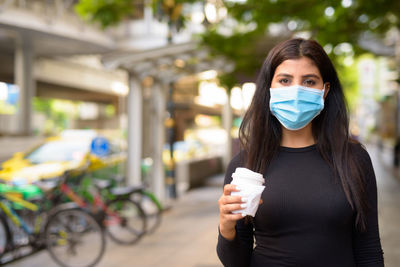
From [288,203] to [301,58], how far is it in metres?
0.58

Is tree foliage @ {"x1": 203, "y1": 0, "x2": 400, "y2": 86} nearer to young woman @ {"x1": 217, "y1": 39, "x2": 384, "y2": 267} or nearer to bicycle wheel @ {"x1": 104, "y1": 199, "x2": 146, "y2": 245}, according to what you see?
bicycle wheel @ {"x1": 104, "y1": 199, "x2": 146, "y2": 245}

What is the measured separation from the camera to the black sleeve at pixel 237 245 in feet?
6.27

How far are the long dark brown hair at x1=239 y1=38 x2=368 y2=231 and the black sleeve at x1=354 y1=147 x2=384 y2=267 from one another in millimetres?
32

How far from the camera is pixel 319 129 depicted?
210 cm

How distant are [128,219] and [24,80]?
87.7ft

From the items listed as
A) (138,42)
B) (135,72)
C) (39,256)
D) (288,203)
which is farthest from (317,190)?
(138,42)

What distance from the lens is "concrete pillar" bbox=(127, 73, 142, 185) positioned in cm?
955

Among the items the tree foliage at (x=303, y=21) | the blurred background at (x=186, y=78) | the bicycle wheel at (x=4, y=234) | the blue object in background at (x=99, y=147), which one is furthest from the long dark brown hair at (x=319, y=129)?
the blue object in background at (x=99, y=147)

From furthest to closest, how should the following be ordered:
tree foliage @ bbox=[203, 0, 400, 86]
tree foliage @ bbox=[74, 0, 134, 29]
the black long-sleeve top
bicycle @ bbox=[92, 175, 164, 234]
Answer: tree foliage @ bbox=[74, 0, 134, 29] < bicycle @ bbox=[92, 175, 164, 234] < tree foliage @ bbox=[203, 0, 400, 86] < the black long-sleeve top

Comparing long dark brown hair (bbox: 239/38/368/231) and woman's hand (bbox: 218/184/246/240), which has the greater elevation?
long dark brown hair (bbox: 239/38/368/231)

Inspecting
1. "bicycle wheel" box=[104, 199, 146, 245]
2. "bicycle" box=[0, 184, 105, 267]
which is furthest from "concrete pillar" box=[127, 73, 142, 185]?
"bicycle" box=[0, 184, 105, 267]

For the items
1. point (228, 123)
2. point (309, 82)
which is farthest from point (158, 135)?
point (309, 82)

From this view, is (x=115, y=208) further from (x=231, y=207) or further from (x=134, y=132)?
(x=231, y=207)

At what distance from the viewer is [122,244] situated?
7.41 m
